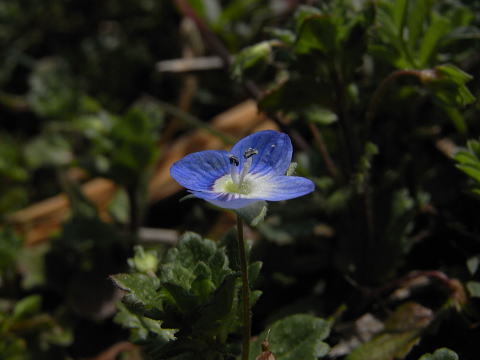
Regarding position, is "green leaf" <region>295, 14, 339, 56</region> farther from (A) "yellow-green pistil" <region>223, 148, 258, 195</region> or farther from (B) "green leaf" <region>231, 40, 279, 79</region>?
(A) "yellow-green pistil" <region>223, 148, 258, 195</region>

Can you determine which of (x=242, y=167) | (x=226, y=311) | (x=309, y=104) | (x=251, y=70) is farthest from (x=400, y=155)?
(x=226, y=311)

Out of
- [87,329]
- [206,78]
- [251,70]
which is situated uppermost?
[251,70]

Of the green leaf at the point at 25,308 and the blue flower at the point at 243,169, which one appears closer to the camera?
the blue flower at the point at 243,169

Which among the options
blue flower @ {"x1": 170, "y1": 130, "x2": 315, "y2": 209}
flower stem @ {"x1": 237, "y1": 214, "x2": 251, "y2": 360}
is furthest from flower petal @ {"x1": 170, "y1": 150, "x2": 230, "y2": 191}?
flower stem @ {"x1": 237, "y1": 214, "x2": 251, "y2": 360}

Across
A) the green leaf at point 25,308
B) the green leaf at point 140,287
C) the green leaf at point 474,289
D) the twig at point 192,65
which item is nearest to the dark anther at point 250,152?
the green leaf at point 140,287

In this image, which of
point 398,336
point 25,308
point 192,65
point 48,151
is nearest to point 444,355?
point 398,336

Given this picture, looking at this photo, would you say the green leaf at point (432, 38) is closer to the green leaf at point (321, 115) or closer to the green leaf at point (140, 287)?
the green leaf at point (321, 115)

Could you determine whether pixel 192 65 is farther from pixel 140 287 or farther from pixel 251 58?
pixel 140 287

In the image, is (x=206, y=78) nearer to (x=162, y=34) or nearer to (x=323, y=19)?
(x=162, y=34)
